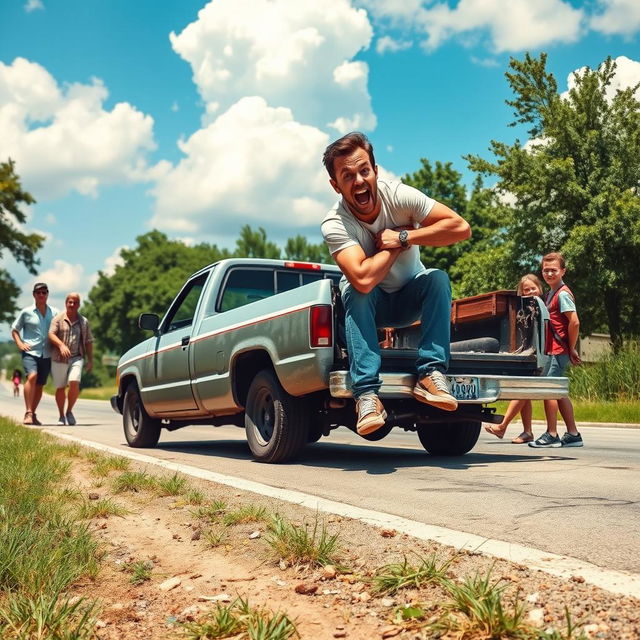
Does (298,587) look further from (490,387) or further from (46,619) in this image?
(490,387)

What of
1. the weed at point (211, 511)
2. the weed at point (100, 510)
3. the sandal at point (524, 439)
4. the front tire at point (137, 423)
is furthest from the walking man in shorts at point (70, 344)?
the weed at point (211, 511)

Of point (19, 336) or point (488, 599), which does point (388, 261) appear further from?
point (19, 336)

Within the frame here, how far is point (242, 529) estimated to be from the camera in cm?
380

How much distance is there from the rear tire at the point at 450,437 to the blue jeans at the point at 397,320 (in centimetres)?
147

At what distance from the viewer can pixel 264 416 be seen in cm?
674

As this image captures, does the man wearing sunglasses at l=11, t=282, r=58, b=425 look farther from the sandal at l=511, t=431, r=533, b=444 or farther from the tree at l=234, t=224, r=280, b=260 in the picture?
the tree at l=234, t=224, r=280, b=260

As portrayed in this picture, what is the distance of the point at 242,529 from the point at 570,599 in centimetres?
172

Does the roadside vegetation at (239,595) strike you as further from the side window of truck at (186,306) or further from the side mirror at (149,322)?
the side mirror at (149,322)

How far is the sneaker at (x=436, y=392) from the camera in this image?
5629mm

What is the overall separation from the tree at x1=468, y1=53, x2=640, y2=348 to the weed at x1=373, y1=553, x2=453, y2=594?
945 inches

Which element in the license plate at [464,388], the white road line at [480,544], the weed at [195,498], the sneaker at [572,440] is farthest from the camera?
the sneaker at [572,440]

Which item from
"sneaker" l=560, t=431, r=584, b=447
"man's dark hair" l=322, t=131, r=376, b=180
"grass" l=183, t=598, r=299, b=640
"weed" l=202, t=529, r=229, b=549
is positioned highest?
"man's dark hair" l=322, t=131, r=376, b=180

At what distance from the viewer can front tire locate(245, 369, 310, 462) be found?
6.27m

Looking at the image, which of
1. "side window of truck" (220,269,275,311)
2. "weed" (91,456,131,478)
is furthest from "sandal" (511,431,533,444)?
"weed" (91,456,131,478)
